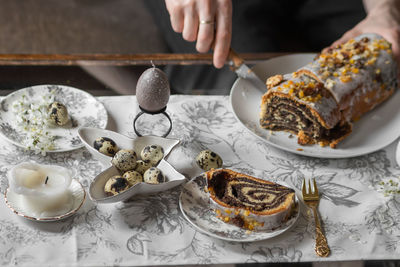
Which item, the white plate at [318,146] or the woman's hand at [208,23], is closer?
the white plate at [318,146]

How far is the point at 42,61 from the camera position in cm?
136

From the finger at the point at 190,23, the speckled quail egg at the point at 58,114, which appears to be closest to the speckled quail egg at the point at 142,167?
the speckled quail egg at the point at 58,114

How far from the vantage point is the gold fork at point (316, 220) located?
94 cm

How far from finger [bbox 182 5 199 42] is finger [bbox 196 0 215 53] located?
0.02 meters

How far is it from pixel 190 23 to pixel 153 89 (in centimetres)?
32

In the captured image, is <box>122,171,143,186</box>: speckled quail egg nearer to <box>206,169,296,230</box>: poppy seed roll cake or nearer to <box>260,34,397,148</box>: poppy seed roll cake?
<box>206,169,296,230</box>: poppy seed roll cake

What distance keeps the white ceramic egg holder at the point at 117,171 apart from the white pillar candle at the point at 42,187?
6 cm

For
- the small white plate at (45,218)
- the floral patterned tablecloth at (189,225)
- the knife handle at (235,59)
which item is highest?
the knife handle at (235,59)

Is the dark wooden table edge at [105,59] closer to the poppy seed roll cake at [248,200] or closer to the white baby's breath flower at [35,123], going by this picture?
the white baby's breath flower at [35,123]

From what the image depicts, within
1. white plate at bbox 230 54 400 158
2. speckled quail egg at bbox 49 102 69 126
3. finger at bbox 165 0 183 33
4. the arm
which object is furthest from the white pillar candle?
the arm

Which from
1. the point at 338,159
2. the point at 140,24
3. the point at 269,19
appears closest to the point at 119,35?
the point at 140,24

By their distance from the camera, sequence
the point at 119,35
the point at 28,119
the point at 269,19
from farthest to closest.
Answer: the point at 119,35, the point at 269,19, the point at 28,119

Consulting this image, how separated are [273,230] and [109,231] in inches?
12.8

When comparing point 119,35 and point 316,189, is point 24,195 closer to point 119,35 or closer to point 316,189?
point 316,189
